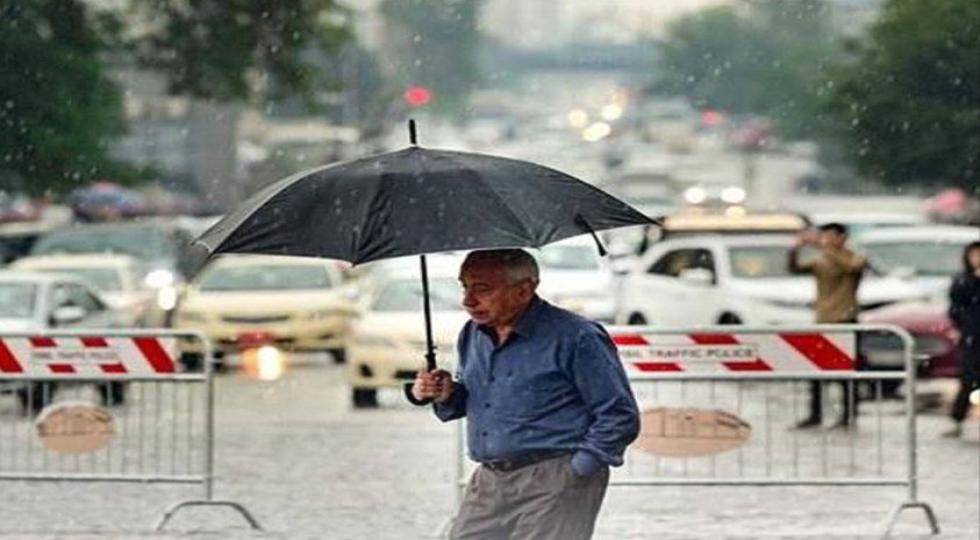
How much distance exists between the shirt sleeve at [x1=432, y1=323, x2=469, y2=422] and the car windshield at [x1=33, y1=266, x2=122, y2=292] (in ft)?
78.0

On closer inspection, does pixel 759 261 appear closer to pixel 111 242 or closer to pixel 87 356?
pixel 111 242

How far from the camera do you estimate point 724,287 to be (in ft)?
97.6

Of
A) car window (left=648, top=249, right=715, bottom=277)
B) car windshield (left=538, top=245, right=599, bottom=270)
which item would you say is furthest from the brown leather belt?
car windshield (left=538, top=245, right=599, bottom=270)

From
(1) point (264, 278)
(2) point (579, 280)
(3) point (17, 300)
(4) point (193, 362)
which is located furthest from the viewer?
(1) point (264, 278)

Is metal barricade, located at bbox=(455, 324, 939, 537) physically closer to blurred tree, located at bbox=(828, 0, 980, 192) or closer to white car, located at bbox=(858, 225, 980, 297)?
white car, located at bbox=(858, 225, 980, 297)

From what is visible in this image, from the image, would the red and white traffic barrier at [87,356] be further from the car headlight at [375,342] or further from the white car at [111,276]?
the white car at [111,276]

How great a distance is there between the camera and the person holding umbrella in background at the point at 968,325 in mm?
22344

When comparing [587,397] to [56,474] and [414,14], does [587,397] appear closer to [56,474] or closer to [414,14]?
[56,474]

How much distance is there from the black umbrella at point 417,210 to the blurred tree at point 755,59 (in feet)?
141

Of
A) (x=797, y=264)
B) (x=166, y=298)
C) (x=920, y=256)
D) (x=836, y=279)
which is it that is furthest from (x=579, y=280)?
(x=836, y=279)

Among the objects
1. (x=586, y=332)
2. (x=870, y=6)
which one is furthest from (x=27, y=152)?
(x=586, y=332)

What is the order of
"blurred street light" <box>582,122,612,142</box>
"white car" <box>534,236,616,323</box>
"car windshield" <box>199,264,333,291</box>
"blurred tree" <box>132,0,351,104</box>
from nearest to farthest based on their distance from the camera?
1. "white car" <box>534,236,616,323</box>
2. "car windshield" <box>199,264,333,291</box>
3. "blurred tree" <box>132,0,351,104</box>
4. "blurred street light" <box>582,122,612,142</box>

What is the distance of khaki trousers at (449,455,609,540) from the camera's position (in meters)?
9.79

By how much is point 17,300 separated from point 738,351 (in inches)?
494
